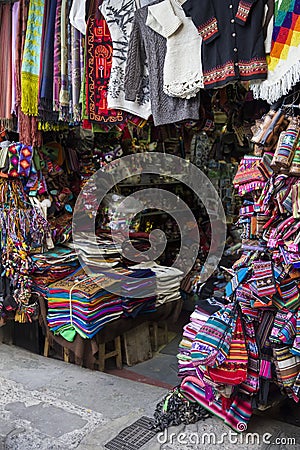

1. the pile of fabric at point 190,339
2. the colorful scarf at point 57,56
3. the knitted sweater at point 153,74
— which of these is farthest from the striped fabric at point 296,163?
the colorful scarf at point 57,56

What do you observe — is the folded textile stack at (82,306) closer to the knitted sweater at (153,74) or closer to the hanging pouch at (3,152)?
the hanging pouch at (3,152)

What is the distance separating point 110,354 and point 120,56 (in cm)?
235

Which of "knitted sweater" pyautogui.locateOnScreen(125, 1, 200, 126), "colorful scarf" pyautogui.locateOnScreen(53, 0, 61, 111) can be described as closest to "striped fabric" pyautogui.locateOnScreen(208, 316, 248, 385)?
"knitted sweater" pyautogui.locateOnScreen(125, 1, 200, 126)

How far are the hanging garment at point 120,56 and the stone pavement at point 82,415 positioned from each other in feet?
6.20

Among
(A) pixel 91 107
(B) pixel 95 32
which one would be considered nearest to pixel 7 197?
(A) pixel 91 107

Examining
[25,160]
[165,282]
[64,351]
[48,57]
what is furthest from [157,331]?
[48,57]

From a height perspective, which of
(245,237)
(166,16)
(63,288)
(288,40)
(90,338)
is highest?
(166,16)

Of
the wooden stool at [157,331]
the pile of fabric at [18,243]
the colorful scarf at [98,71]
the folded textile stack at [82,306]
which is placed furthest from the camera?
the wooden stool at [157,331]

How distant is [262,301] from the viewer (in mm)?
2523

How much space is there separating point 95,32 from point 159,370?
8.66ft

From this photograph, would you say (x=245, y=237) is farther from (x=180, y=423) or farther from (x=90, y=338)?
(x=90, y=338)

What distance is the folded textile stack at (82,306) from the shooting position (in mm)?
3746

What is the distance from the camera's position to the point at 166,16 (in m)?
2.72

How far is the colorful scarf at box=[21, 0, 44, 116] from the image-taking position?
352cm
